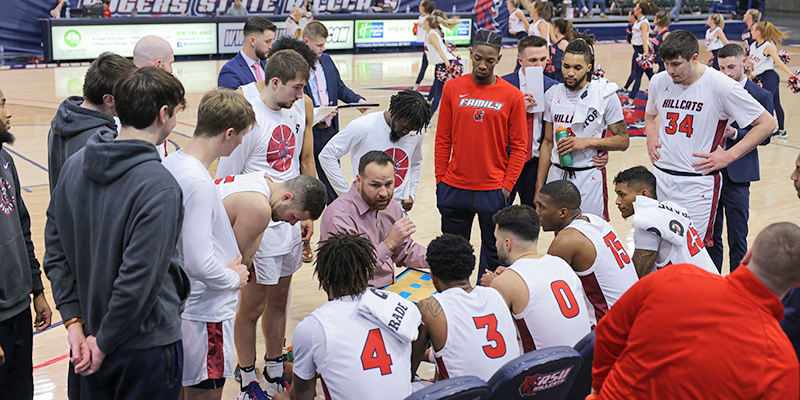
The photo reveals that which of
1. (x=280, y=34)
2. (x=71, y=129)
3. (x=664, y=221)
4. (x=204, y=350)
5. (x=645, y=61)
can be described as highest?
(x=280, y=34)

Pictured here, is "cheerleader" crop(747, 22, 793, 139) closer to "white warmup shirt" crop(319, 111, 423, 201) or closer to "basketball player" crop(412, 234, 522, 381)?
"white warmup shirt" crop(319, 111, 423, 201)

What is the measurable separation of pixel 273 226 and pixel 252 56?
7.90ft

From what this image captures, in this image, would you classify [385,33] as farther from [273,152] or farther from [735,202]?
[273,152]

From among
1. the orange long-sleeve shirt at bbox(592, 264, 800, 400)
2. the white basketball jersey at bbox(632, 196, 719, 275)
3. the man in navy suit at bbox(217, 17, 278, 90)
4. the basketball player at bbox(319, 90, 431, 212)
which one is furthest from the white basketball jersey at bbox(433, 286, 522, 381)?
the man in navy suit at bbox(217, 17, 278, 90)

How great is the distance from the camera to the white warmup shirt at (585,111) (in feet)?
15.9

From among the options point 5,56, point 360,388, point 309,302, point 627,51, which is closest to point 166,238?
point 360,388

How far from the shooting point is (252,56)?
565 cm

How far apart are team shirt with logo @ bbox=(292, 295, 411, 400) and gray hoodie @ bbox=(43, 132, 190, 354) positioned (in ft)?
1.71

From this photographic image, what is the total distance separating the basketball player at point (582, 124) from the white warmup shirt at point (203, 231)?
2.82 meters

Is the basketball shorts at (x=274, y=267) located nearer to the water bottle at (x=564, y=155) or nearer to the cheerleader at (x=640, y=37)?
the water bottle at (x=564, y=155)

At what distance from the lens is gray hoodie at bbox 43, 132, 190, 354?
219 cm

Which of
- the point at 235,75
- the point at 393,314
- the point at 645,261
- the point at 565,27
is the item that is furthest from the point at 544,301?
the point at 565,27

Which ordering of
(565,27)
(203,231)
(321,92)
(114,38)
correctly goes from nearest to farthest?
(203,231) < (321,92) < (565,27) < (114,38)

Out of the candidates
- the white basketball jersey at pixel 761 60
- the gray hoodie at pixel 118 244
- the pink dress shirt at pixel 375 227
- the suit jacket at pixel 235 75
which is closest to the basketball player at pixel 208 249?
the gray hoodie at pixel 118 244
